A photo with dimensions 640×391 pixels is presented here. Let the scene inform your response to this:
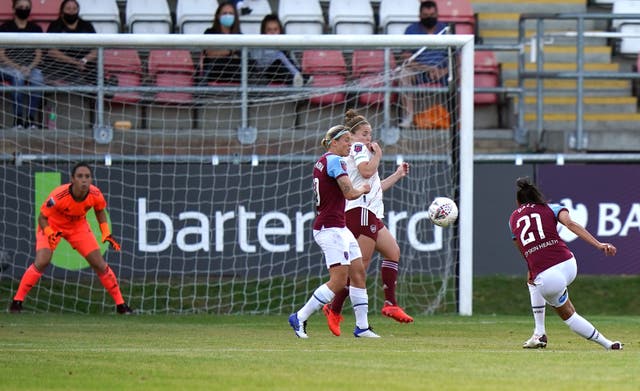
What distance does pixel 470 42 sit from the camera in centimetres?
1723

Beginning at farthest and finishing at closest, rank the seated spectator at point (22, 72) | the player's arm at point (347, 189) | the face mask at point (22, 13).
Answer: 1. the face mask at point (22, 13)
2. the seated spectator at point (22, 72)
3. the player's arm at point (347, 189)

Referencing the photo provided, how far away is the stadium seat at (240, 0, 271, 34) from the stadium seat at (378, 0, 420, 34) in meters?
1.86

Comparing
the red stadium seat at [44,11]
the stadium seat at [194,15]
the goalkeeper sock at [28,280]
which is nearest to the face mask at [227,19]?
the stadium seat at [194,15]

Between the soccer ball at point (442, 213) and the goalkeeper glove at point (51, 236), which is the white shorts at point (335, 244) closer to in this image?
the soccer ball at point (442, 213)

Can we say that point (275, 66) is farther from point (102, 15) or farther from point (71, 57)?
point (102, 15)

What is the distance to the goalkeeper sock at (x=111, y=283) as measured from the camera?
16.9 m

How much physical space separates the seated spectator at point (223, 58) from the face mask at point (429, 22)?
9.33ft

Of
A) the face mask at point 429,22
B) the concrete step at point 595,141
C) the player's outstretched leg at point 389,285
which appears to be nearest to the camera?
the player's outstretched leg at point 389,285

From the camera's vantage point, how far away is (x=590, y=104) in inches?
866

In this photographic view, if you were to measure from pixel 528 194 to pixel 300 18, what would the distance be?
32.6 ft

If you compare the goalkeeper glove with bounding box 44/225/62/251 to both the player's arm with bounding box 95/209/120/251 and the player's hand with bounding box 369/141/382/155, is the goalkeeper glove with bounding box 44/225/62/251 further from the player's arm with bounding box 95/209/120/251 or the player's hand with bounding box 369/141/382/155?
the player's hand with bounding box 369/141/382/155

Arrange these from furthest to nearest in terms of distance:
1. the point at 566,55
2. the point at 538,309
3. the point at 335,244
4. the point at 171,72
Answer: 1. the point at 566,55
2. the point at 171,72
3. the point at 335,244
4. the point at 538,309

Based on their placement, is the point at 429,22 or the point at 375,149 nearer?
the point at 375,149

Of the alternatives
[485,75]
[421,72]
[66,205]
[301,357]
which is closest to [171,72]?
[66,205]
